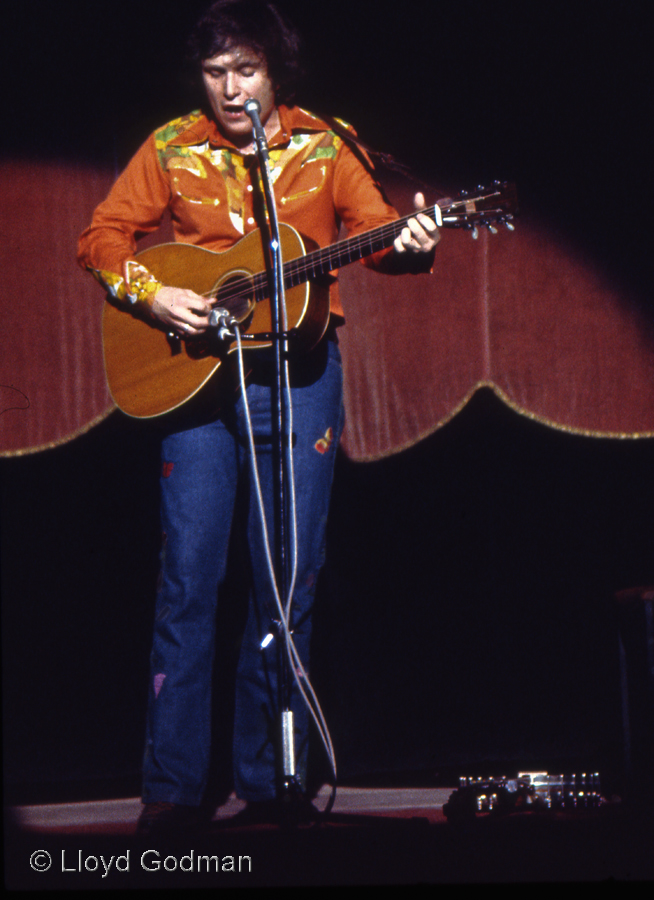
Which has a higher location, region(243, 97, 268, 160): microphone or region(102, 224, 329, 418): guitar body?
region(243, 97, 268, 160): microphone

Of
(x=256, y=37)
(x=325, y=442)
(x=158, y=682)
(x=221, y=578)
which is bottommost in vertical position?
(x=158, y=682)

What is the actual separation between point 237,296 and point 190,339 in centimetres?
14

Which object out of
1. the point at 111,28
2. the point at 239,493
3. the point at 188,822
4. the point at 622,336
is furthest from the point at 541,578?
the point at 111,28

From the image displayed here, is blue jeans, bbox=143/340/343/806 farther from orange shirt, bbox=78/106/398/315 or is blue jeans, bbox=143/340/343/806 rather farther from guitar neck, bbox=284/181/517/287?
orange shirt, bbox=78/106/398/315

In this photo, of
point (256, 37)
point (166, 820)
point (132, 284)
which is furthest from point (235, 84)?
point (166, 820)

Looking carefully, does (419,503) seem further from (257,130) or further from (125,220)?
(257,130)

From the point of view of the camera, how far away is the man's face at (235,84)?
1.92 meters

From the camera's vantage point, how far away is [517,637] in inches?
104

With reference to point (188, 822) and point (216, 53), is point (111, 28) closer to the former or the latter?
point (216, 53)

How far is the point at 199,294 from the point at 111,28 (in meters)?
0.97

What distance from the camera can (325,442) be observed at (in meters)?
1.87

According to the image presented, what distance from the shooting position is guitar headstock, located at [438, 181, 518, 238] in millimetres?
1764

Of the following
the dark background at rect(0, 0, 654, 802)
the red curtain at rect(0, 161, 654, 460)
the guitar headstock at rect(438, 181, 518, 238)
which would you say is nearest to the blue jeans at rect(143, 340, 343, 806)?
the guitar headstock at rect(438, 181, 518, 238)

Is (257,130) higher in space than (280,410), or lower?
higher
